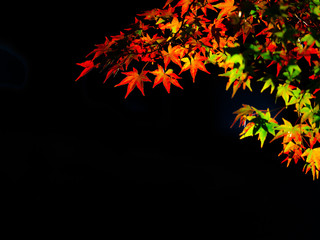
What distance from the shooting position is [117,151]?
436 centimetres

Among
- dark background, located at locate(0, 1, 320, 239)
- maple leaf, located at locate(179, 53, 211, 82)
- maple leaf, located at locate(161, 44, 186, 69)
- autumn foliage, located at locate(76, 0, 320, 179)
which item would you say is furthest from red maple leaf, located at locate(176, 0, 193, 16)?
dark background, located at locate(0, 1, 320, 239)

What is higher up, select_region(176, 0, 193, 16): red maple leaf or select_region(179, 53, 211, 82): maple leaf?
select_region(176, 0, 193, 16): red maple leaf

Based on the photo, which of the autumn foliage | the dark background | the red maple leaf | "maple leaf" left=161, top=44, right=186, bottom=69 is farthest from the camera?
the dark background

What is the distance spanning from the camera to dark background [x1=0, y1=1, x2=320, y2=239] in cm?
391

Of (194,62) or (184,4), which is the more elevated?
(184,4)

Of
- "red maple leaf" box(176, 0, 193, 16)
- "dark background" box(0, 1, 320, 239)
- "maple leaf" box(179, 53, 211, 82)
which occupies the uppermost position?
"red maple leaf" box(176, 0, 193, 16)

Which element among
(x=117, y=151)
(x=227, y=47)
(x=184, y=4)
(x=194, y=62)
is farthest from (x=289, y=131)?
(x=117, y=151)

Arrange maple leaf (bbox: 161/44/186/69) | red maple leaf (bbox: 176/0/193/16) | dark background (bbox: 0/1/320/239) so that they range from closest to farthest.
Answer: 1. red maple leaf (bbox: 176/0/193/16)
2. maple leaf (bbox: 161/44/186/69)
3. dark background (bbox: 0/1/320/239)

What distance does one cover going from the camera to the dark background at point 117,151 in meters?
3.91

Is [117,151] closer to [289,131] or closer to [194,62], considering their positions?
[194,62]

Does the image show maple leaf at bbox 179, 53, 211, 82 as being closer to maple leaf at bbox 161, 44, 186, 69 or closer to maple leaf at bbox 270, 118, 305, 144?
maple leaf at bbox 161, 44, 186, 69

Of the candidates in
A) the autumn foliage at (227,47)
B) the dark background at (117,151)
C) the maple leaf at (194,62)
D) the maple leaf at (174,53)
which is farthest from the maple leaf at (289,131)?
the dark background at (117,151)

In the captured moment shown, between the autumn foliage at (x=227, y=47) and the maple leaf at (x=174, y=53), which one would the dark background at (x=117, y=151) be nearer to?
the autumn foliage at (x=227, y=47)

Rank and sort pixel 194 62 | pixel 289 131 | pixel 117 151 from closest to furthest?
pixel 289 131 < pixel 194 62 < pixel 117 151
